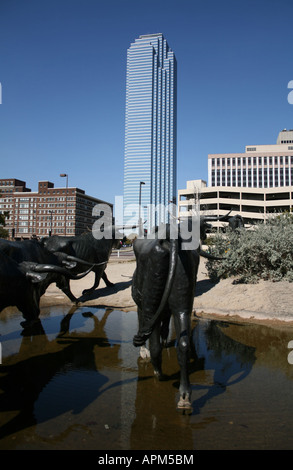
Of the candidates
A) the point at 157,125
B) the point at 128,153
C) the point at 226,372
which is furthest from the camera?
the point at 157,125

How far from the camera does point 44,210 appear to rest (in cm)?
11331

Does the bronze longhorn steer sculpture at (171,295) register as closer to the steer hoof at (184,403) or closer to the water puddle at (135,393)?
the steer hoof at (184,403)

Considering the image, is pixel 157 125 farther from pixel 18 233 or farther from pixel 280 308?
pixel 280 308

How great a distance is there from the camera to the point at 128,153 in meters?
151

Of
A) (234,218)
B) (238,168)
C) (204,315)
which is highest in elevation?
(238,168)

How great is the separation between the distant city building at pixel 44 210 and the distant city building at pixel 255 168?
157 feet

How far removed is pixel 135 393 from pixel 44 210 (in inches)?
4541

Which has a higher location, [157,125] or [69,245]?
[157,125]

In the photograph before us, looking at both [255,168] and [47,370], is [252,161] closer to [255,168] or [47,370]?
[255,168]

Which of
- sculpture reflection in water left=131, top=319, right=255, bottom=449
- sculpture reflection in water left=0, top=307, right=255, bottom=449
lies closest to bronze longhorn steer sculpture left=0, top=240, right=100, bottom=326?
sculpture reflection in water left=0, top=307, right=255, bottom=449

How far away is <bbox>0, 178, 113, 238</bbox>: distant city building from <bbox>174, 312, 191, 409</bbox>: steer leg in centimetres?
11028

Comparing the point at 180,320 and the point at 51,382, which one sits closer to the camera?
the point at 180,320

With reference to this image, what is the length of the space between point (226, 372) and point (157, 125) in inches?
6956
